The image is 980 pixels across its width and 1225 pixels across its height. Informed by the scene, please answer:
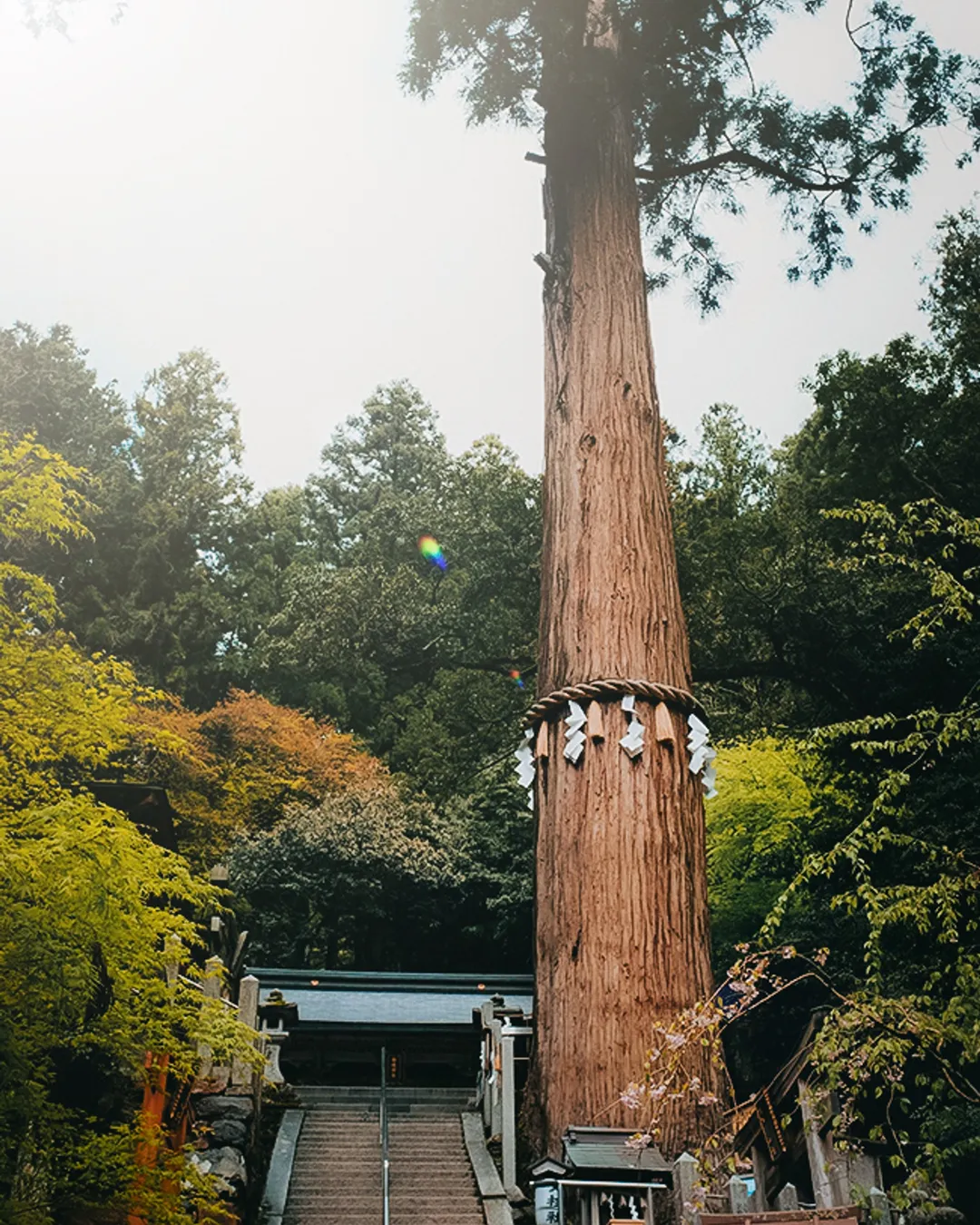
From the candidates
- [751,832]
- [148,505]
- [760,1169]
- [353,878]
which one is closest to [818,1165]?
[760,1169]

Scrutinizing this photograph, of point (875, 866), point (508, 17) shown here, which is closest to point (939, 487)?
point (875, 866)

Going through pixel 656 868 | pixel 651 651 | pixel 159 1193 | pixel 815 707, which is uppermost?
pixel 815 707

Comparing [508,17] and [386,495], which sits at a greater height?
[386,495]

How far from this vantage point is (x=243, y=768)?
55.6 feet

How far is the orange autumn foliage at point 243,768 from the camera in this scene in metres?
16.0

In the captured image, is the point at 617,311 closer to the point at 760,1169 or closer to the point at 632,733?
the point at 632,733

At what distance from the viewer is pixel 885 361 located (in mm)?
15703

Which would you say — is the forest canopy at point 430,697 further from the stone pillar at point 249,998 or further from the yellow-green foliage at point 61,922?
the stone pillar at point 249,998

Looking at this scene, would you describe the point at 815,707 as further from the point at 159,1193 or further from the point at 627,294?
the point at 159,1193

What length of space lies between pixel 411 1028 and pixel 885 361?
36.2 feet

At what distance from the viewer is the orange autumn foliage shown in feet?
52.5

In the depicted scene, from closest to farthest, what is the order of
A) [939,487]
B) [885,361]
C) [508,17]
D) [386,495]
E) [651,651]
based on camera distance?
1. [651,651]
2. [508,17]
3. [939,487]
4. [885,361]
5. [386,495]

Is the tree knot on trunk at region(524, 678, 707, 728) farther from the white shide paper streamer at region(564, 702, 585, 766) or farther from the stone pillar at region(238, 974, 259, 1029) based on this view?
the stone pillar at region(238, 974, 259, 1029)

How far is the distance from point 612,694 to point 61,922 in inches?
105
